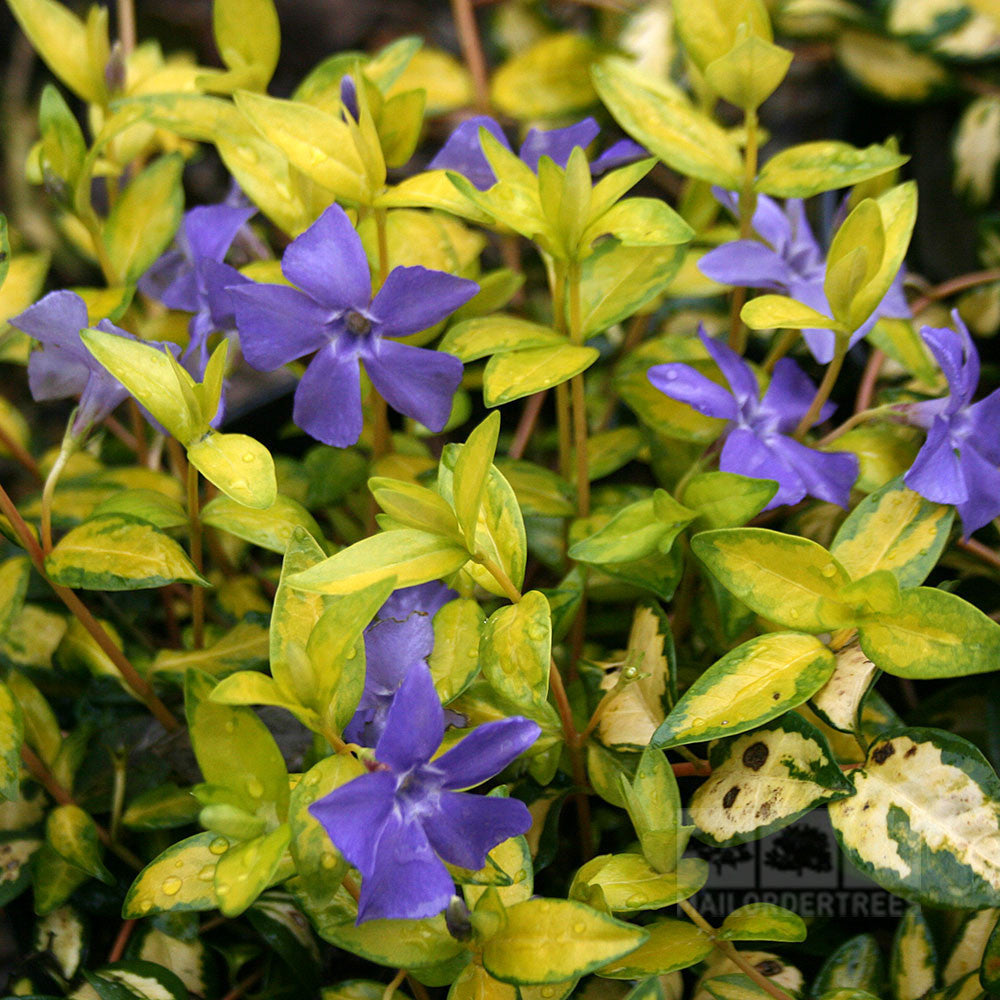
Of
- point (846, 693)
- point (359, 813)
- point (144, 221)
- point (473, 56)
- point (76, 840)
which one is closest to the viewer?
point (359, 813)

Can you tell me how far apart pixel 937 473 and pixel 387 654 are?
0.39 m

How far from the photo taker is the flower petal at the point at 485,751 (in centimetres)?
52

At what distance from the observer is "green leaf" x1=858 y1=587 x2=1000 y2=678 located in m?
0.57

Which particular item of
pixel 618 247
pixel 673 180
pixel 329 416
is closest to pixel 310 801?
pixel 329 416

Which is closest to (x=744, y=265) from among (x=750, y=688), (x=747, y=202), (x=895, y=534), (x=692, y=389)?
(x=747, y=202)

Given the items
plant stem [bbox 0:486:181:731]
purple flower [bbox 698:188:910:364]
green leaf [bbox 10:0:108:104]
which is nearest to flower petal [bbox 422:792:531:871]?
plant stem [bbox 0:486:181:731]

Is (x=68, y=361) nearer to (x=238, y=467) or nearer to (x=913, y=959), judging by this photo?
(x=238, y=467)

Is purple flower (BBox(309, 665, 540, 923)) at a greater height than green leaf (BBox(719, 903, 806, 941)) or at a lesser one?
greater

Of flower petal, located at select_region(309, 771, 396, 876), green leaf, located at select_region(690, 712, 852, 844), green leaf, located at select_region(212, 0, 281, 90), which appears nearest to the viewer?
flower petal, located at select_region(309, 771, 396, 876)

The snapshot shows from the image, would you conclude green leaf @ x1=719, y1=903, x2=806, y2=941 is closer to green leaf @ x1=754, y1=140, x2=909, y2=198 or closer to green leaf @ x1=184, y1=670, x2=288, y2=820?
green leaf @ x1=184, y1=670, x2=288, y2=820

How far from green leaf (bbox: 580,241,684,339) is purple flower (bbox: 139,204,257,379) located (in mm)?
255

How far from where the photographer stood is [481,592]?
769 mm

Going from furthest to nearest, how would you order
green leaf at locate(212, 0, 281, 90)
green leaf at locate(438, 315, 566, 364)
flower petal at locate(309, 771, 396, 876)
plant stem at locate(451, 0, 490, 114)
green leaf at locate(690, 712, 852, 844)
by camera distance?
1. plant stem at locate(451, 0, 490, 114)
2. green leaf at locate(212, 0, 281, 90)
3. green leaf at locate(438, 315, 566, 364)
4. green leaf at locate(690, 712, 852, 844)
5. flower petal at locate(309, 771, 396, 876)

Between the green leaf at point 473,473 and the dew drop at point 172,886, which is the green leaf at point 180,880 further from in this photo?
the green leaf at point 473,473
